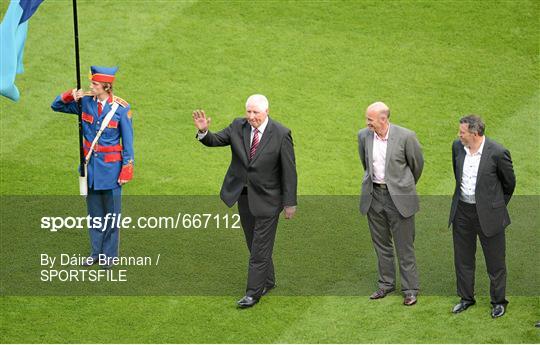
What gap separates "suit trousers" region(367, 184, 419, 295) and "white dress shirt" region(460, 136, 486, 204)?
A: 0.58m

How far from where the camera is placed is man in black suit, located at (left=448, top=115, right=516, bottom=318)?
11.1m

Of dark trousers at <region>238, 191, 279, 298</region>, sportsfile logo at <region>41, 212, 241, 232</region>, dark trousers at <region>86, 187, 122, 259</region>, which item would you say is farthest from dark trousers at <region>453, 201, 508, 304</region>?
dark trousers at <region>86, 187, 122, 259</region>

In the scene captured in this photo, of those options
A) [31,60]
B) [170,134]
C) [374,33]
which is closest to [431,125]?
[374,33]

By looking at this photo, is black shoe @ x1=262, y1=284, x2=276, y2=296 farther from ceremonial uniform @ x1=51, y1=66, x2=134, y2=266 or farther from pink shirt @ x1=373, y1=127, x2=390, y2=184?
ceremonial uniform @ x1=51, y1=66, x2=134, y2=266

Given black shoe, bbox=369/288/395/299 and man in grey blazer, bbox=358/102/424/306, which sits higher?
man in grey blazer, bbox=358/102/424/306

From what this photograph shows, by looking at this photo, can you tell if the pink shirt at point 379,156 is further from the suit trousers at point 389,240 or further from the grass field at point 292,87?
the grass field at point 292,87

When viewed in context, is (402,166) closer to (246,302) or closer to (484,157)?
(484,157)

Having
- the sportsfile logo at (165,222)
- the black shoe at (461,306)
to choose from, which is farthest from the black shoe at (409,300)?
the sportsfile logo at (165,222)

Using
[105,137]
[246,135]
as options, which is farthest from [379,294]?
[105,137]

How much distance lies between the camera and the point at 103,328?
11.2m

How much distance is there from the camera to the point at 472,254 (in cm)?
1141

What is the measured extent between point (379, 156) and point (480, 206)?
0.98 meters

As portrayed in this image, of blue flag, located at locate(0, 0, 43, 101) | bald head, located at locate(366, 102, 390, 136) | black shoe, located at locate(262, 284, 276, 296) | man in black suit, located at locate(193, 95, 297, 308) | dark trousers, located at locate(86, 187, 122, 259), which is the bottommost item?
black shoe, located at locate(262, 284, 276, 296)

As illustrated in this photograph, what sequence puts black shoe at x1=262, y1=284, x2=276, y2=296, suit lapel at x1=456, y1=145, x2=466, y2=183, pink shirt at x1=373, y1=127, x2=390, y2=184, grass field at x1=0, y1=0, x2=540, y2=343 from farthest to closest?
grass field at x1=0, y1=0, x2=540, y2=343 → black shoe at x1=262, y1=284, x2=276, y2=296 → pink shirt at x1=373, y1=127, x2=390, y2=184 → suit lapel at x1=456, y1=145, x2=466, y2=183
